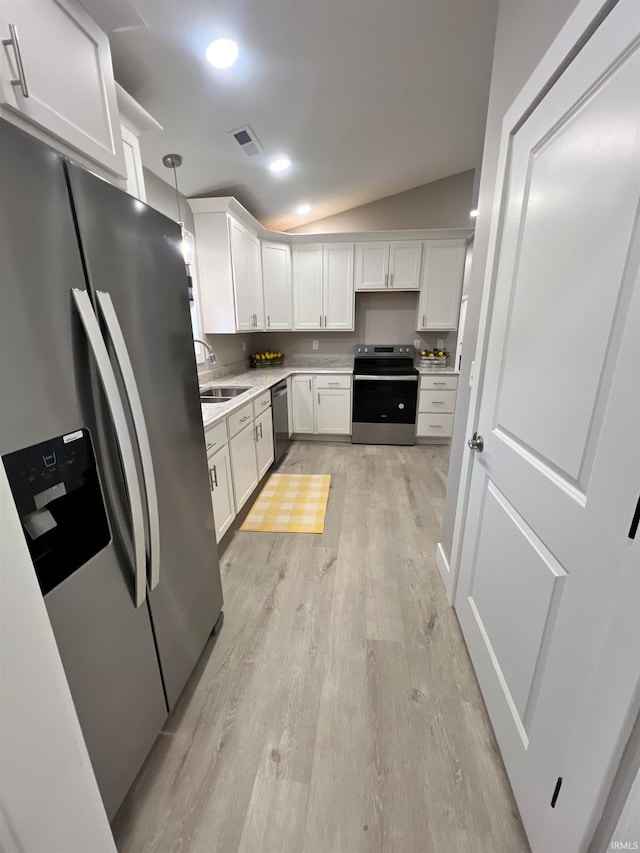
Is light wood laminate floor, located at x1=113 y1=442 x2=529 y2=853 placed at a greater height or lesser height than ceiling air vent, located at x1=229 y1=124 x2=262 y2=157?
lesser

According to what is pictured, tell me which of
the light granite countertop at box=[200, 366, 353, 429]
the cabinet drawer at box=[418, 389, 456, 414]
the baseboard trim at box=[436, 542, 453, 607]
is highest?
the light granite countertop at box=[200, 366, 353, 429]

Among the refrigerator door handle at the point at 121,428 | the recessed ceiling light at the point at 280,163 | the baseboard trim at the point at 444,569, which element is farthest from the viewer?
the recessed ceiling light at the point at 280,163

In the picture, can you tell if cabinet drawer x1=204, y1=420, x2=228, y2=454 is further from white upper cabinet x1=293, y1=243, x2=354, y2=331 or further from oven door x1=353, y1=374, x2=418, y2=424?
white upper cabinet x1=293, y1=243, x2=354, y2=331

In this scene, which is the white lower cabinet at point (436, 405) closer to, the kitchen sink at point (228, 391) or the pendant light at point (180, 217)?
the kitchen sink at point (228, 391)

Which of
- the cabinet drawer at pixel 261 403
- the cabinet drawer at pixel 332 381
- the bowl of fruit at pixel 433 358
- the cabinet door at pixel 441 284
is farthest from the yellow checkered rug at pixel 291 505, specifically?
the cabinet door at pixel 441 284

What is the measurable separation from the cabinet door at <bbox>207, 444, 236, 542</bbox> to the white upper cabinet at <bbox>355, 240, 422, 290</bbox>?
2.84m

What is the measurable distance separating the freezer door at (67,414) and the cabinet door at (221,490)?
0.94 m

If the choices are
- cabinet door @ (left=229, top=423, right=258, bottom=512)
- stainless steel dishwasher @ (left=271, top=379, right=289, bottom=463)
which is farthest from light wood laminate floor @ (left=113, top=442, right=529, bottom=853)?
stainless steel dishwasher @ (left=271, top=379, right=289, bottom=463)

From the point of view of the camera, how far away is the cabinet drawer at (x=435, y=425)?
383 cm

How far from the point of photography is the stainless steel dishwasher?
3.28 meters

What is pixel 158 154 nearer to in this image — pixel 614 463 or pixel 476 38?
pixel 476 38

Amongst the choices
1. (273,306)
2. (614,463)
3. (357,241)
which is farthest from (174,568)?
(357,241)

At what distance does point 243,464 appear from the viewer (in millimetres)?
2436

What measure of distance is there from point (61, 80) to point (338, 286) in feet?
10.4
